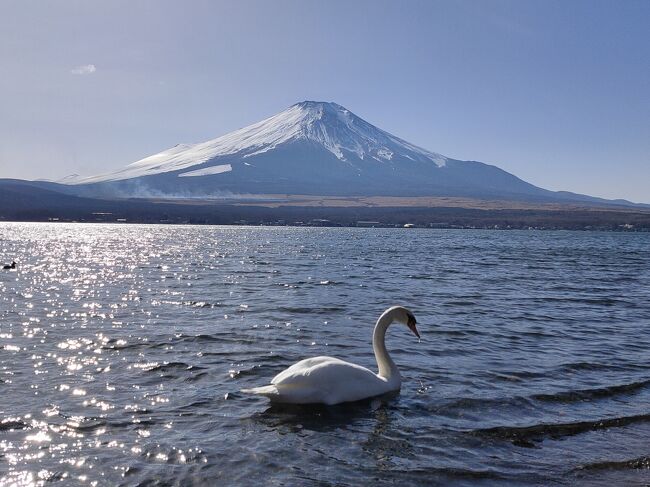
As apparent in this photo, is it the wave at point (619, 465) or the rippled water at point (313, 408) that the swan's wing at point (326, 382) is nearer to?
the rippled water at point (313, 408)

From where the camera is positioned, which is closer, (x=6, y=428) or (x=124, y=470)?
(x=124, y=470)

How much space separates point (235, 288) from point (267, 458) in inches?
823

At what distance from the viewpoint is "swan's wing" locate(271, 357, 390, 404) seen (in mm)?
10547

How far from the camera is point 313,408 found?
10797 millimetres

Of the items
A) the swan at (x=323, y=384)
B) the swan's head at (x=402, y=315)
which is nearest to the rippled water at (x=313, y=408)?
the swan at (x=323, y=384)

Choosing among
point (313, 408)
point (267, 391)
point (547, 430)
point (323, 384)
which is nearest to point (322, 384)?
Result: point (323, 384)

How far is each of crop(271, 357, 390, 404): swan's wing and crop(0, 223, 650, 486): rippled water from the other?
0.80 feet

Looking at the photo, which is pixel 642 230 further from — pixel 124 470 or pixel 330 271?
pixel 124 470

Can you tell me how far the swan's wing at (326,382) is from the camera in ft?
34.6

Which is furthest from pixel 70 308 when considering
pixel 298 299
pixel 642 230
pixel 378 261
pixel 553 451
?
pixel 642 230

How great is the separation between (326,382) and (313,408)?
51 centimetres

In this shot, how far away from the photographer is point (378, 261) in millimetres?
50219

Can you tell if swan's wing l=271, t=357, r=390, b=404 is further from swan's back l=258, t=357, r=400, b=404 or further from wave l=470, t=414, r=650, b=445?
wave l=470, t=414, r=650, b=445

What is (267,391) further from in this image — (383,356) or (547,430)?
(547,430)
